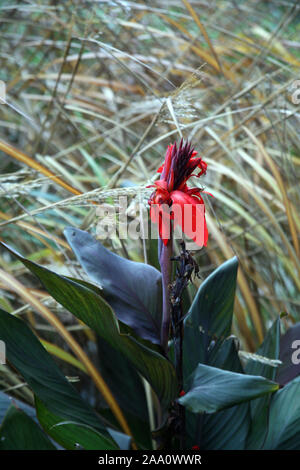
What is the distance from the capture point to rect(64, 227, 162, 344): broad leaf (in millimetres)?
504

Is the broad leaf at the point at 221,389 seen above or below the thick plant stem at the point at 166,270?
below

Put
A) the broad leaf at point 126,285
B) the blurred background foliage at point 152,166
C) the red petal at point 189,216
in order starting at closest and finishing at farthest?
the red petal at point 189,216, the broad leaf at point 126,285, the blurred background foliage at point 152,166

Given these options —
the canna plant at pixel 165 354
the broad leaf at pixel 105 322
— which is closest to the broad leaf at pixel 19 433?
the canna plant at pixel 165 354

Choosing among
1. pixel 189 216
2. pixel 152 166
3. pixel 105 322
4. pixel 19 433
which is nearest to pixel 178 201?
pixel 189 216

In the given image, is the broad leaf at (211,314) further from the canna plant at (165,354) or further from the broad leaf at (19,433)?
the broad leaf at (19,433)

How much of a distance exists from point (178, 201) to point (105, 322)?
0.16m

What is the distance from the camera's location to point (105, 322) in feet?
1.49

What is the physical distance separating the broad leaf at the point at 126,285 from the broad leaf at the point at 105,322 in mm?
40

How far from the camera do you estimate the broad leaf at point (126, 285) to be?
504 millimetres

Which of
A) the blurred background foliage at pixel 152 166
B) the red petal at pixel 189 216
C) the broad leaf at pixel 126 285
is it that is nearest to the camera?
the red petal at pixel 189 216

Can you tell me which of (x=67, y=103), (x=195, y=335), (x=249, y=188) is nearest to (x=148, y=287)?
(x=195, y=335)

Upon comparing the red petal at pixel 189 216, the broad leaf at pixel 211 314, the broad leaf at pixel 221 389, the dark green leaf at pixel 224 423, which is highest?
the red petal at pixel 189 216

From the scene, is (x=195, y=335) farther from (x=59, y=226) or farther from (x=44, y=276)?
(x=59, y=226)

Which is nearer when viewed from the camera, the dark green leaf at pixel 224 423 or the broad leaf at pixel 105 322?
the broad leaf at pixel 105 322
